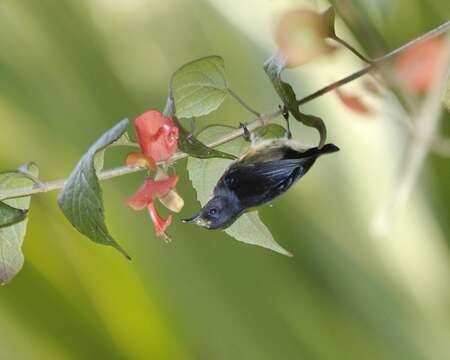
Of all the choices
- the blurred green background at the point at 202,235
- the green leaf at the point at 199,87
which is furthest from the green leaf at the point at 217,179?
the blurred green background at the point at 202,235

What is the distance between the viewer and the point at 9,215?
25 centimetres

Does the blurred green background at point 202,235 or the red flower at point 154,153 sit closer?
the red flower at point 154,153

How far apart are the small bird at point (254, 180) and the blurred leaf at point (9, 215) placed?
6 centimetres

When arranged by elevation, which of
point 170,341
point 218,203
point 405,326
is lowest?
point 405,326

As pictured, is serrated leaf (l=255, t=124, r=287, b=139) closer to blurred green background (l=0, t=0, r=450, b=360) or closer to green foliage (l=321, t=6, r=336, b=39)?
green foliage (l=321, t=6, r=336, b=39)

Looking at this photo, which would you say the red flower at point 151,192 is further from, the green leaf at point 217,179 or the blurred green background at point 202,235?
the blurred green background at point 202,235

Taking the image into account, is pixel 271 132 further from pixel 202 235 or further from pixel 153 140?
pixel 202 235

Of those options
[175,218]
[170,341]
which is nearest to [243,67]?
[175,218]

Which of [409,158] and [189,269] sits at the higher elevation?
[409,158]

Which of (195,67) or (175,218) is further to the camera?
(175,218)

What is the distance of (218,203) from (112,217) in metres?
0.49

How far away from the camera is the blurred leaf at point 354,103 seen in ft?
1.01

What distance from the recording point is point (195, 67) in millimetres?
265

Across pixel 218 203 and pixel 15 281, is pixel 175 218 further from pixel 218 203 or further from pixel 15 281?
pixel 218 203
